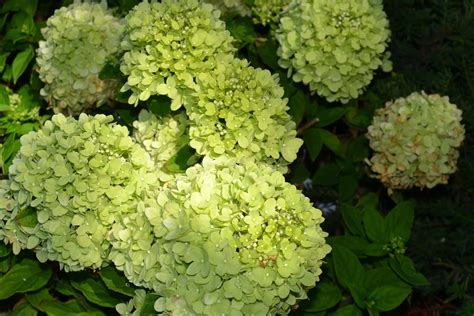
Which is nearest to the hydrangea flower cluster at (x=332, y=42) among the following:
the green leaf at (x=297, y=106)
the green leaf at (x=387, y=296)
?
the green leaf at (x=297, y=106)

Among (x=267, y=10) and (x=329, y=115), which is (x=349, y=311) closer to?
(x=329, y=115)

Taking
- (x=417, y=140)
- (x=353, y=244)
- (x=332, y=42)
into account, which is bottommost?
(x=353, y=244)

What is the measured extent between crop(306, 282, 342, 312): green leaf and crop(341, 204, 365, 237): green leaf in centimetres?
25

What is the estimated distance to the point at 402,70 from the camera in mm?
3461

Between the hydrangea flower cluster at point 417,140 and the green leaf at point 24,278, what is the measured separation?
1.25 m

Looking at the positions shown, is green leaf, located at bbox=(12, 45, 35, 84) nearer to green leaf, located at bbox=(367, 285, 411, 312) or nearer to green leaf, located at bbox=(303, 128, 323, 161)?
green leaf, located at bbox=(303, 128, 323, 161)

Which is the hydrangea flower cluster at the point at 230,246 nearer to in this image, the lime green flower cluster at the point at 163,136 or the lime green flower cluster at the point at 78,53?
the lime green flower cluster at the point at 163,136

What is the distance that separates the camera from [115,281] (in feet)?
8.21

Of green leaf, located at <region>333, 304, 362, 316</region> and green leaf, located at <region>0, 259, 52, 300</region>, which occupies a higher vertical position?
green leaf, located at <region>0, 259, 52, 300</region>

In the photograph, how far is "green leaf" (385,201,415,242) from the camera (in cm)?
289

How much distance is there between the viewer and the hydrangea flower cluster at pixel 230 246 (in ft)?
6.93

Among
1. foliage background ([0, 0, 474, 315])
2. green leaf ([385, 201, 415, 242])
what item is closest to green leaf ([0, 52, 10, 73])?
foliage background ([0, 0, 474, 315])

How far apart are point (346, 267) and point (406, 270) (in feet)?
0.67

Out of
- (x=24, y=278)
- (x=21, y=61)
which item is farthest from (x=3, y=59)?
(x=24, y=278)
